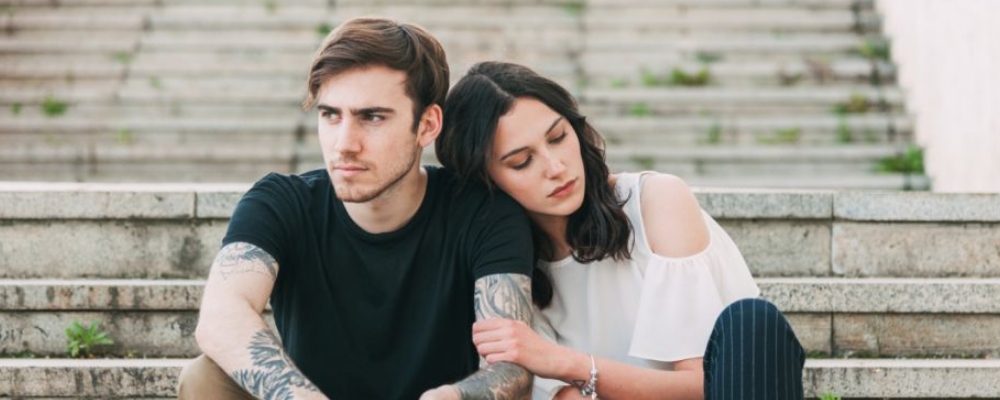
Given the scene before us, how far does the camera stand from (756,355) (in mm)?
2818

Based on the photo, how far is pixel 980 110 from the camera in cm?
609

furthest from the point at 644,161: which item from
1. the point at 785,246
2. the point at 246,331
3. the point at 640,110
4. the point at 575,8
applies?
the point at 246,331

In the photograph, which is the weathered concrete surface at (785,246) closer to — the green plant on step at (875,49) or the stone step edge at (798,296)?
the stone step edge at (798,296)

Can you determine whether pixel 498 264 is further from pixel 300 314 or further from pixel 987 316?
pixel 987 316

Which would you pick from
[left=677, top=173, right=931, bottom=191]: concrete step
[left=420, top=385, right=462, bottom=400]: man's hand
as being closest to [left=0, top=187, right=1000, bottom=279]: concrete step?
[left=420, top=385, right=462, bottom=400]: man's hand

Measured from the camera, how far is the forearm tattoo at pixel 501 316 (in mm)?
2887

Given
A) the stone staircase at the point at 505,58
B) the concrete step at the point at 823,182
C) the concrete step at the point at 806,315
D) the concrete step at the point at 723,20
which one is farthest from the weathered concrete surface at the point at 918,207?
the concrete step at the point at 723,20

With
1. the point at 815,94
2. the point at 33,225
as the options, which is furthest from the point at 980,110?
the point at 33,225

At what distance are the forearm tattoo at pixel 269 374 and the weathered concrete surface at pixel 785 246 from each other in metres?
2.00

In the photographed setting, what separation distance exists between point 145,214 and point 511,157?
1.72 m

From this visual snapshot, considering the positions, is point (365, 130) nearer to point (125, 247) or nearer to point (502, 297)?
point (502, 297)

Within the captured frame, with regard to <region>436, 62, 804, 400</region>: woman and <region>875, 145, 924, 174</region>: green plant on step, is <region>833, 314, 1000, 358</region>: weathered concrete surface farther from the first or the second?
<region>875, 145, 924, 174</region>: green plant on step

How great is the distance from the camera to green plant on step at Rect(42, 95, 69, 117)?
7648 mm

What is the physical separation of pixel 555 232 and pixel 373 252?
0.49 metres
